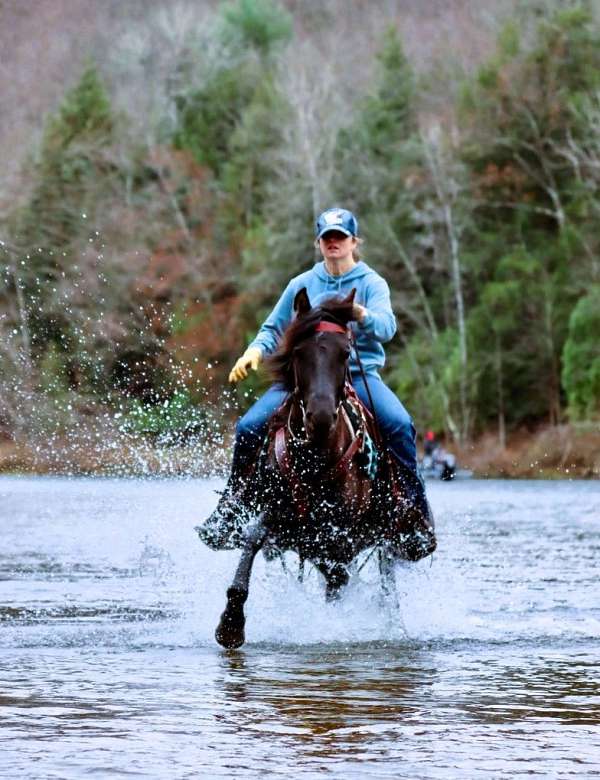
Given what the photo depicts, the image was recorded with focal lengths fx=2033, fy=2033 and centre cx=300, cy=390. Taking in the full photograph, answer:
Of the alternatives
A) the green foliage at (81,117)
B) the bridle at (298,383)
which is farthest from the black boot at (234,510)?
the green foliage at (81,117)

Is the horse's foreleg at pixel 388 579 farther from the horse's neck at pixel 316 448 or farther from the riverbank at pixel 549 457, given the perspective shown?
the riverbank at pixel 549 457

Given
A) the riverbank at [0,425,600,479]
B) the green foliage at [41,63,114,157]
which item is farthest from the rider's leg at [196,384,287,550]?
the green foliage at [41,63,114,157]

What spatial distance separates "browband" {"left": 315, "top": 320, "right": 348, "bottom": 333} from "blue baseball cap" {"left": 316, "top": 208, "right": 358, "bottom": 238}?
0.87 m

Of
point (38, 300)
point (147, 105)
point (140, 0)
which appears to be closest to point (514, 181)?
point (38, 300)

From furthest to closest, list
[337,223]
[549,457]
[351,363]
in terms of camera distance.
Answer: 1. [549,457]
2. [351,363]
3. [337,223]

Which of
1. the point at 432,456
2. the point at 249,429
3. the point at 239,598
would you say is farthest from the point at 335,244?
the point at 432,456

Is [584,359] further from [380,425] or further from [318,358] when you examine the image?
[318,358]

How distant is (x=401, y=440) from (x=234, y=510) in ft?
3.26

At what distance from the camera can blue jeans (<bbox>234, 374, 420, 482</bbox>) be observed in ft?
36.3

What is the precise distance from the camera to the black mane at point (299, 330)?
10281mm

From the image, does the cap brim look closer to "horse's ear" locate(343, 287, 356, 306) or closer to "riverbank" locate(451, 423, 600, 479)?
"horse's ear" locate(343, 287, 356, 306)

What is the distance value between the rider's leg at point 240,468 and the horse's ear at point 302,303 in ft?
2.06

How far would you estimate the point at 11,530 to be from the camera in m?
22.2

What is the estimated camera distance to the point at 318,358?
398 inches
